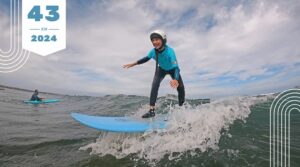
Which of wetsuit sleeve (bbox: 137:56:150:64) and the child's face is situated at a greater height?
the child's face

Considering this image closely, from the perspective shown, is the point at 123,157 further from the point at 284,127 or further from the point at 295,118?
the point at 295,118

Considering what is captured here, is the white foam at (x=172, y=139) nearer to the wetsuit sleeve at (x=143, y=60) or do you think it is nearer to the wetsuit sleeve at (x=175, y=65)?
the wetsuit sleeve at (x=175, y=65)

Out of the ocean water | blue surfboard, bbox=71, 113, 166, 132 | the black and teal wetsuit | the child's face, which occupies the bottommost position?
the ocean water

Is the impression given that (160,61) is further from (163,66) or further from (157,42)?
(157,42)

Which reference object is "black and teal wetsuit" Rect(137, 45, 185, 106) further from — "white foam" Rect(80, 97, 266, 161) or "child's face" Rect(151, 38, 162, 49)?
"white foam" Rect(80, 97, 266, 161)

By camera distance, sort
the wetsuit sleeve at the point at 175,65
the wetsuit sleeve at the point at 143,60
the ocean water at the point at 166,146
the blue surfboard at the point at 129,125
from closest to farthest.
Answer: the ocean water at the point at 166,146 → the blue surfboard at the point at 129,125 → the wetsuit sleeve at the point at 175,65 → the wetsuit sleeve at the point at 143,60

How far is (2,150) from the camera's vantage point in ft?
21.1

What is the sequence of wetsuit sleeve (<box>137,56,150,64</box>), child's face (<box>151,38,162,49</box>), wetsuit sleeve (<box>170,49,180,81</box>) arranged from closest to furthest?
child's face (<box>151,38,162,49</box>) < wetsuit sleeve (<box>170,49,180,81</box>) < wetsuit sleeve (<box>137,56,150,64</box>)

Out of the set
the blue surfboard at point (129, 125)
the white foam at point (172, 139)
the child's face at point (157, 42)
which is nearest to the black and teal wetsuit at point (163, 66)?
the child's face at point (157, 42)

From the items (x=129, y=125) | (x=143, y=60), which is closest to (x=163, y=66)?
(x=143, y=60)

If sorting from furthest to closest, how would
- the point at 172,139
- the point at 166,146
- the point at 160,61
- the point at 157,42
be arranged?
the point at 160,61, the point at 157,42, the point at 172,139, the point at 166,146

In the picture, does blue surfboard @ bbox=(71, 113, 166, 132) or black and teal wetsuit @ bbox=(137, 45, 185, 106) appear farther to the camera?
black and teal wetsuit @ bbox=(137, 45, 185, 106)

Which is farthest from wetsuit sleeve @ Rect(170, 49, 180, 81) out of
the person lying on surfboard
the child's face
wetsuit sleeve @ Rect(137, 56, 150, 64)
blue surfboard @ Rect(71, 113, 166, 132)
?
blue surfboard @ Rect(71, 113, 166, 132)

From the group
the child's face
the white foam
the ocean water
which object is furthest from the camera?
the child's face
